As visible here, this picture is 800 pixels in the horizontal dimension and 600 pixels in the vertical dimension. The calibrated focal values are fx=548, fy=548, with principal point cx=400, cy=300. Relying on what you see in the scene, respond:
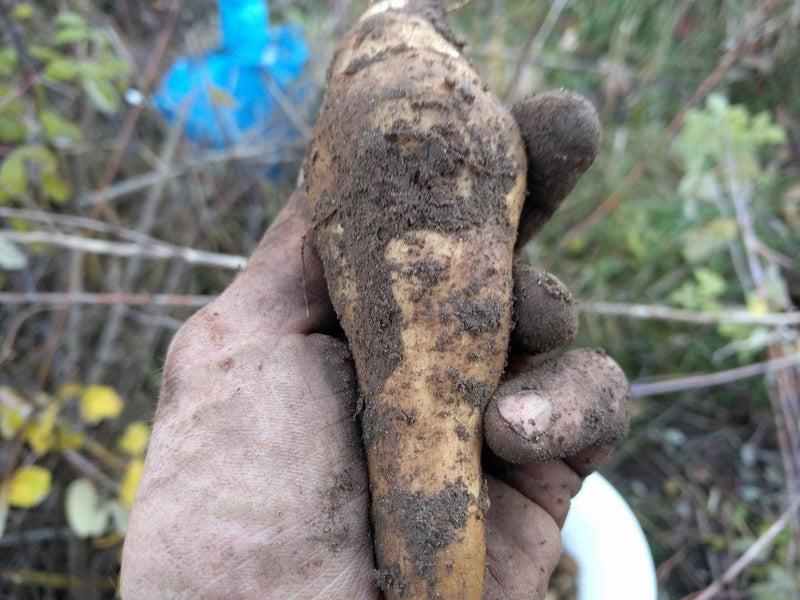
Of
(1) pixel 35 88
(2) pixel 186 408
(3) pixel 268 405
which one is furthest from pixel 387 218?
(1) pixel 35 88

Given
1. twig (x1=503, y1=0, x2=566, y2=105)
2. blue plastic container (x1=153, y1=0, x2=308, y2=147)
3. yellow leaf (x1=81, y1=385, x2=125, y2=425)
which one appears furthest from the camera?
blue plastic container (x1=153, y1=0, x2=308, y2=147)

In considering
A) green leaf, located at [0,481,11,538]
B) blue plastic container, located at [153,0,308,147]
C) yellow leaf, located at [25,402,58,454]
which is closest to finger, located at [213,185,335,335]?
yellow leaf, located at [25,402,58,454]

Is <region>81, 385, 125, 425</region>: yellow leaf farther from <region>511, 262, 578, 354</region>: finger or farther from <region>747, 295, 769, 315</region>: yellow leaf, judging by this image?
<region>747, 295, 769, 315</region>: yellow leaf

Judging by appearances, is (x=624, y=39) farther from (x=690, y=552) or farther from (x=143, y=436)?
(x=143, y=436)

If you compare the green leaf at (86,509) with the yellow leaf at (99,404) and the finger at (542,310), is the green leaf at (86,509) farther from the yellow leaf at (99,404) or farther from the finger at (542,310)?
the finger at (542,310)

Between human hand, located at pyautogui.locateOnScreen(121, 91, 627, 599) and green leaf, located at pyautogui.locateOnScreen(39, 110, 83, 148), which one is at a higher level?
green leaf, located at pyautogui.locateOnScreen(39, 110, 83, 148)
